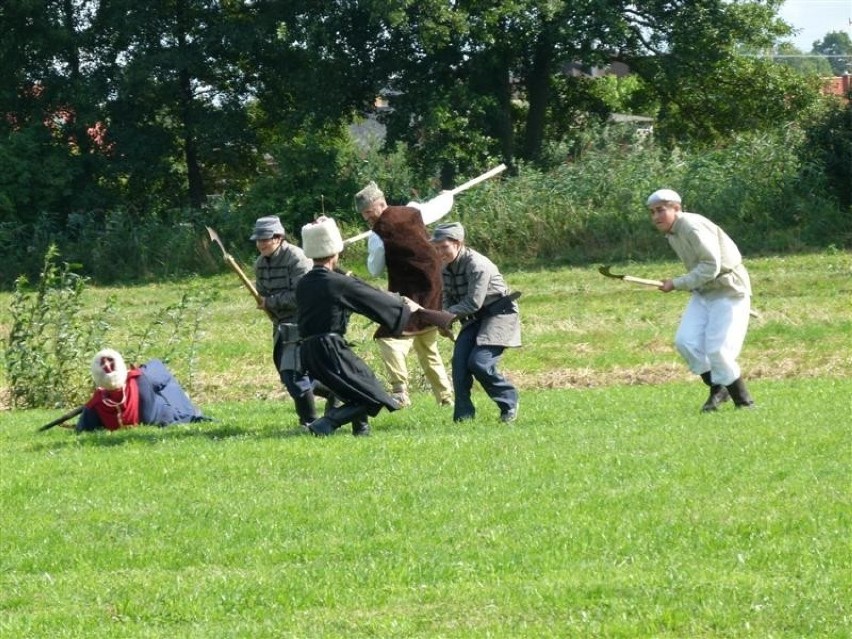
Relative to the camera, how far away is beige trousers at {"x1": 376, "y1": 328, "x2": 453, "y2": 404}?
1503 cm

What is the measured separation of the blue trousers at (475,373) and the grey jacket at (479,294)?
0.07m

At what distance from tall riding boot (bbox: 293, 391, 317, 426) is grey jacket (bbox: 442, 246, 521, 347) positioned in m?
1.31

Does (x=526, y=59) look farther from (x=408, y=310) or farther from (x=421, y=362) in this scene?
(x=408, y=310)

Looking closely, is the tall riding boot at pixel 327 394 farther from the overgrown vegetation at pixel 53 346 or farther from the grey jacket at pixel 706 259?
the overgrown vegetation at pixel 53 346

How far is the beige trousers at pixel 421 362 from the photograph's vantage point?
1503 cm

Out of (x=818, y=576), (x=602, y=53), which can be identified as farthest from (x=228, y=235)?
(x=818, y=576)

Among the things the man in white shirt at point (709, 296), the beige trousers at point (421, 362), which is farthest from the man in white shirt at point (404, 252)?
the man in white shirt at point (709, 296)

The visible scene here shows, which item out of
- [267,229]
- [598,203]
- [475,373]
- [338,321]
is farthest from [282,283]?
[598,203]

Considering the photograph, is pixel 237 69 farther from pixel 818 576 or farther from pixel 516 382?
pixel 818 576

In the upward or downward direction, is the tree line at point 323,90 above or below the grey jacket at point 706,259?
above

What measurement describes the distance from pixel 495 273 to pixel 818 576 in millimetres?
5983

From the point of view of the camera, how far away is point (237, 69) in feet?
132

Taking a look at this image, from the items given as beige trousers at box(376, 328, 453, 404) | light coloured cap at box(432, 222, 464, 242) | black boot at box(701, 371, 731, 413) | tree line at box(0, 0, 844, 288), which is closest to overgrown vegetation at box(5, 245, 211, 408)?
beige trousers at box(376, 328, 453, 404)

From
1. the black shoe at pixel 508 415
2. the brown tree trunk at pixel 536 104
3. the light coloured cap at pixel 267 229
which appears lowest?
the black shoe at pixel 508 415
